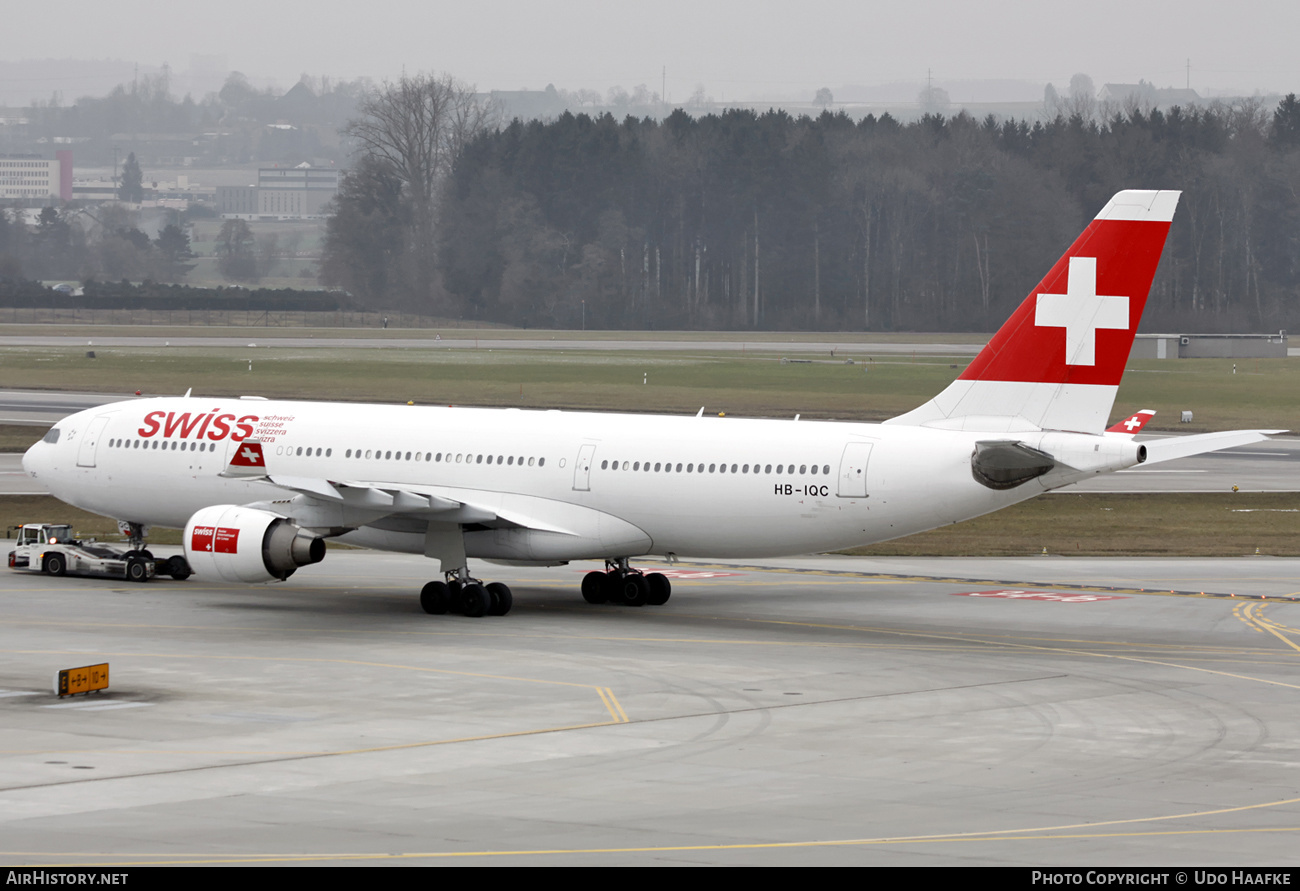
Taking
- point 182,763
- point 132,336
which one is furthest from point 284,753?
point 132,336

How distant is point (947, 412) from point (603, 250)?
143169mm

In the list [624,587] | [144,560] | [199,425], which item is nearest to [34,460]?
[144,560]

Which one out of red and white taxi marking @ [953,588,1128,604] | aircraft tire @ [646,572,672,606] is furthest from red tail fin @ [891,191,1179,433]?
aircraft tire @ [646,572,672,606]

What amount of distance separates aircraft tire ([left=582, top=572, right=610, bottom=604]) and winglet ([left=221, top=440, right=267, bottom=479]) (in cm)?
731

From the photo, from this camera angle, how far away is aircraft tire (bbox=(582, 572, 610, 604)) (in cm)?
3675

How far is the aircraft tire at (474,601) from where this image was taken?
34.6 metres

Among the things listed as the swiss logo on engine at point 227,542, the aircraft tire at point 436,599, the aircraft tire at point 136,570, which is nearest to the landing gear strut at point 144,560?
the aircraft tire at point 136,570

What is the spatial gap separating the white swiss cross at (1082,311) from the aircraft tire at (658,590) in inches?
383

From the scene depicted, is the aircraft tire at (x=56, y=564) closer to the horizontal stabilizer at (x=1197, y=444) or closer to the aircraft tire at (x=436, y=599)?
the aircraft tire at (x=436, y=599)

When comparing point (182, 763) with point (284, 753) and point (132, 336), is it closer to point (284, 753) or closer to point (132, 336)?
point (284, 753)

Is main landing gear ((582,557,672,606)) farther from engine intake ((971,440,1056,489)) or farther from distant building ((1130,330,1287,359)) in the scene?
distant building ((1130,330,1287,359))

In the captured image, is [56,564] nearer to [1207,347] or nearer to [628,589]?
[628,589]

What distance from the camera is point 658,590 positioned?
36469 millimetres

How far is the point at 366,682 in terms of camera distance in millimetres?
27156
